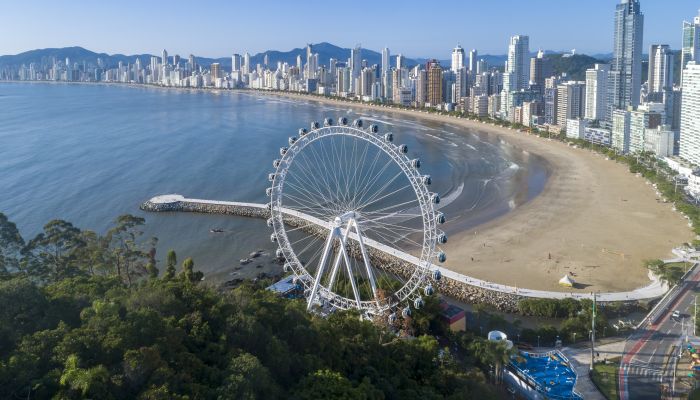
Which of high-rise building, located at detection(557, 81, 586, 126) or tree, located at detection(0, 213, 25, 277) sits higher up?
high-rise building, located at detection(557, 81, 586, 126)

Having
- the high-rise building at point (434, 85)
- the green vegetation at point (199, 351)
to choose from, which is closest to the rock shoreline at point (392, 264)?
the green vegetation at point (199, 351)

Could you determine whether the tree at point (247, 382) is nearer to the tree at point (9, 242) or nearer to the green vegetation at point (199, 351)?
the green vegetation at point (199, 351)

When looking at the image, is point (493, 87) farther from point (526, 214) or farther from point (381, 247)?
point (381, 247)

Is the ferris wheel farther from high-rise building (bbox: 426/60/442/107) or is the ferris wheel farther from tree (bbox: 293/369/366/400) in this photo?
high-rise building (bbox: 426/60/442/107)

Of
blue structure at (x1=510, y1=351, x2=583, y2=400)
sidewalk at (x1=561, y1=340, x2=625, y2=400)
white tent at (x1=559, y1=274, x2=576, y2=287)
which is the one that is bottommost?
sidewalk at (x1=561, y1=340, x2=625, y2=400)

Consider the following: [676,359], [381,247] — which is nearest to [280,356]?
[676,359]

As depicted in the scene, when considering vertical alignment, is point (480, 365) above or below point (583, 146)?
below

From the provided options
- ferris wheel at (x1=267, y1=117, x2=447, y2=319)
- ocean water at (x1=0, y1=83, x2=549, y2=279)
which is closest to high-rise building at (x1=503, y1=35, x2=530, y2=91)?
→ ocean water at (x1=0, y1=83, x2=549, y2=279)
